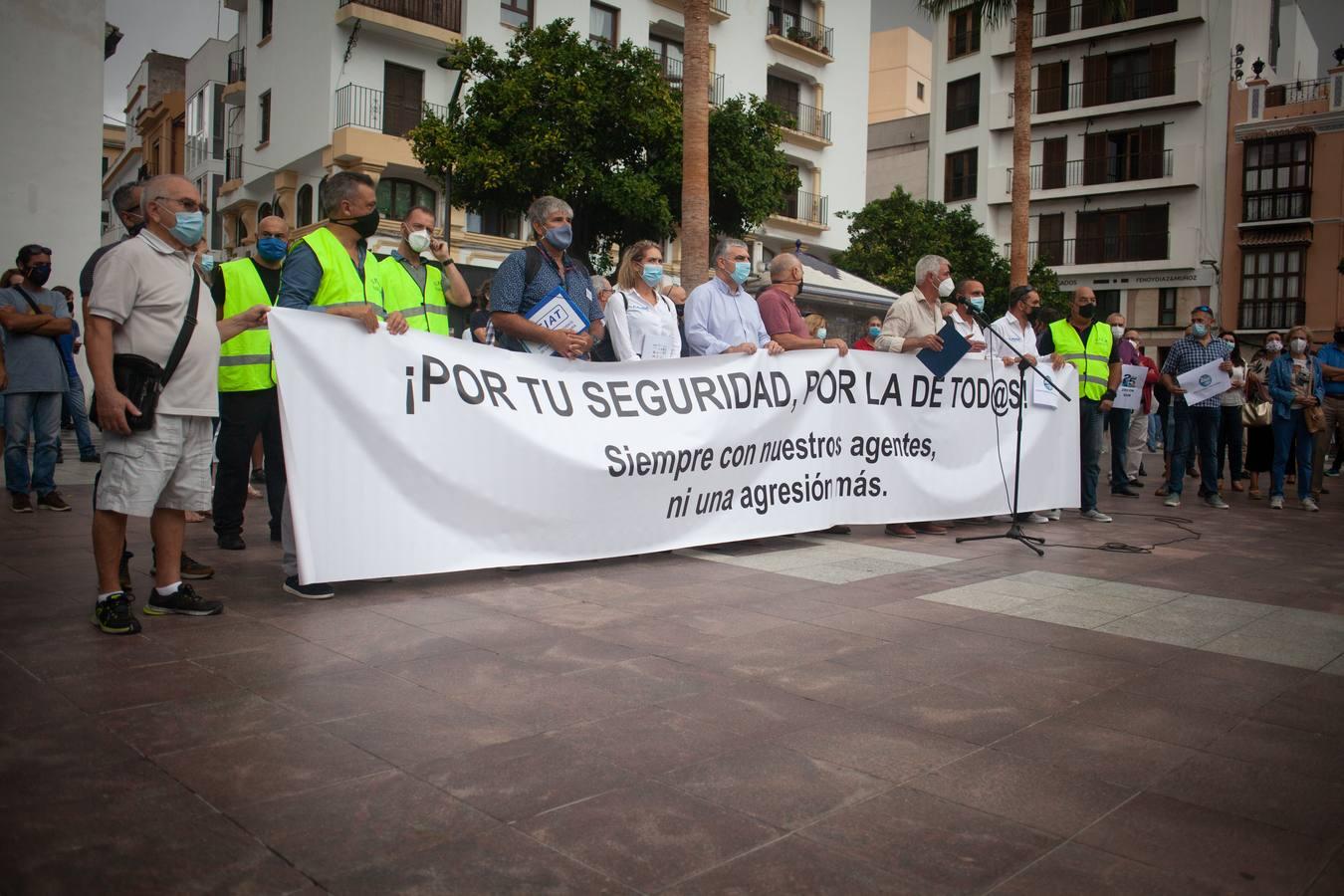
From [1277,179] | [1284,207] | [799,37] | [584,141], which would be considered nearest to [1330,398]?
[584,141]

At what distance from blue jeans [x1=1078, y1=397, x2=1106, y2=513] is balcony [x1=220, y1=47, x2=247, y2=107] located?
3175 cm

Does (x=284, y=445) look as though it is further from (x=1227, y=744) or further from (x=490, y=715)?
(x=1227, y=744)

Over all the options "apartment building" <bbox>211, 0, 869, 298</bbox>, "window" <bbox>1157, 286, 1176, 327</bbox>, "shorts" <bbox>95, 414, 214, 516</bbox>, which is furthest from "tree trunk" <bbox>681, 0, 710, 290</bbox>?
"window" <bbox>1157, 286, 1176, 327</bbox>

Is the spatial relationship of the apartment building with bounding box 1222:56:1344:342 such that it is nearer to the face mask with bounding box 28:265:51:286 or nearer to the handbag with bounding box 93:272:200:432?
the face mask with bounding box 28:265:51:286

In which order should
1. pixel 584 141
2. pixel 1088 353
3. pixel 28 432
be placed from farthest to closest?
pixel 584 141 → pixel 1088 353 → pixel 28 432

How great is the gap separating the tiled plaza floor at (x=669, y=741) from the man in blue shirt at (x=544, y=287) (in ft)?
4.89

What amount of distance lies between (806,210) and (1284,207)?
19.3m

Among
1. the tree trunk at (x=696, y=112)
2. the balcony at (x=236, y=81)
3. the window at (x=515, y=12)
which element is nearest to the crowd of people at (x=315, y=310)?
the tree trunk at (x=696, y=112)

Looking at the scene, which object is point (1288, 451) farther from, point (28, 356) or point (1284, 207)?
point (1284, 207)

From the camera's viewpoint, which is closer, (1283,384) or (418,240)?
(418,240)

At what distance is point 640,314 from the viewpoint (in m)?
7.02

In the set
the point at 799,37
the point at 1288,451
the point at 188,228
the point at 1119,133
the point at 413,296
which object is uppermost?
the point at 799,37

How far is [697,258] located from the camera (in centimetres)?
1473

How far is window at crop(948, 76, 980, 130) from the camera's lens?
49.9m
